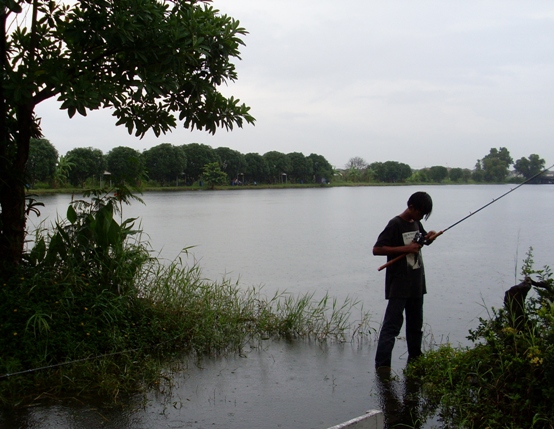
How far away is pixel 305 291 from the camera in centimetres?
1238

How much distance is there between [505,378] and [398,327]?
1.52 m

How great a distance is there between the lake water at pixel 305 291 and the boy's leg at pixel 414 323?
0.51m

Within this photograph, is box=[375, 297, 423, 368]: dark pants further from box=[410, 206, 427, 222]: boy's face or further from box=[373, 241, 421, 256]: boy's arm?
box=[410, 206, 427, 222]: boy's face

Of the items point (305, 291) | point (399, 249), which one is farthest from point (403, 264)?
point (305, 291)

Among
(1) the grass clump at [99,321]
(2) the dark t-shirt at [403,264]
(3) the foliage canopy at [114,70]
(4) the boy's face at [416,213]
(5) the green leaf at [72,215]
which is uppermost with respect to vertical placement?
(3) the foliage canopy at [114,70]

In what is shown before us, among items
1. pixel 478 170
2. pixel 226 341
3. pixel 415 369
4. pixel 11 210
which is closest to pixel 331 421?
pixel 415 369

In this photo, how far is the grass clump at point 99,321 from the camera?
4723 mm

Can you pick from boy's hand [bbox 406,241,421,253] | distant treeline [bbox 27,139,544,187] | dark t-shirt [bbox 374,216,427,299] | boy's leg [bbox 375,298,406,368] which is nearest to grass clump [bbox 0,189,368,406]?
boy's leg [bbox 375,298,406,368]

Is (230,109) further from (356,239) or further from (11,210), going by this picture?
(356,239)

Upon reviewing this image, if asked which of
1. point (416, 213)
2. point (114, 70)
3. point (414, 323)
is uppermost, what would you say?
point (114, 70)

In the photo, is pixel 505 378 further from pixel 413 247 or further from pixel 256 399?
pixel 256 399

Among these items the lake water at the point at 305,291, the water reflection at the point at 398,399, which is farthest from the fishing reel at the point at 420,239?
the lake water at the point at 305,291

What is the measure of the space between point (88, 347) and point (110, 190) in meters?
1.97

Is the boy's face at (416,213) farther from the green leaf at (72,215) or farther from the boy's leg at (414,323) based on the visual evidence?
the green leaf at (72,215)
